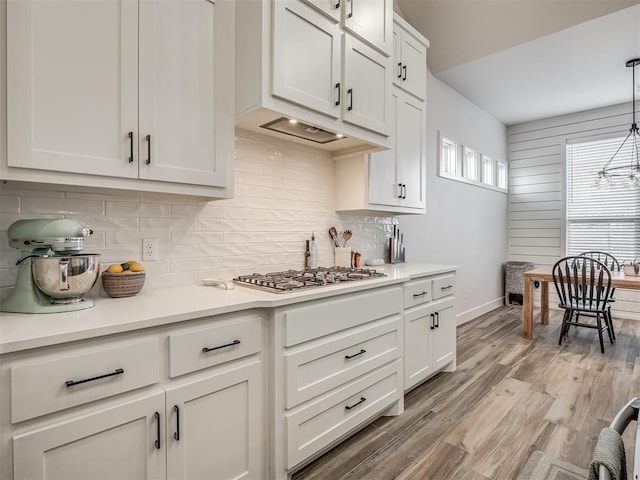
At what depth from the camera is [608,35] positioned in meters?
3.24

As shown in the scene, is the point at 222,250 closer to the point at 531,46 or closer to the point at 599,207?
the point at 531,46

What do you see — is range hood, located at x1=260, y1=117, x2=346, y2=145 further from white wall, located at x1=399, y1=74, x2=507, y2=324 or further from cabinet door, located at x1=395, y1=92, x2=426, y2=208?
white wall, located at x1=399, y1=74, x2=507, y2=324

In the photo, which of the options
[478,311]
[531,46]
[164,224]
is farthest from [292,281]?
[478,311]

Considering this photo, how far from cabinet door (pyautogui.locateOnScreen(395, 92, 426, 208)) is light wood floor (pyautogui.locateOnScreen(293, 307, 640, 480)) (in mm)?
1549

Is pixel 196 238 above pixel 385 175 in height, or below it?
below

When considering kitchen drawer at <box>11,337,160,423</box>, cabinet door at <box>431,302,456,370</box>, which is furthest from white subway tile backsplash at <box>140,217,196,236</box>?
cabinet door at <box>431,302,456,370</box>

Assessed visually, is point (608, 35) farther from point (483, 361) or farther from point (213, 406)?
point (213, 406)

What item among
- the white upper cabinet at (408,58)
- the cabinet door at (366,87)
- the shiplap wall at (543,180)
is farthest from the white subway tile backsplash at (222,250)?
the shiplap wall at (543,180)

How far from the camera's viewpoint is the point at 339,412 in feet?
6.07

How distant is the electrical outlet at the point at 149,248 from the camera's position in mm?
1764

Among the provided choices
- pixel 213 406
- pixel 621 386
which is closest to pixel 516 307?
pixel 621 386

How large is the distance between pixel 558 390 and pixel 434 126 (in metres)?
2.83

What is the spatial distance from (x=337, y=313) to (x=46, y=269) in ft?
4.04

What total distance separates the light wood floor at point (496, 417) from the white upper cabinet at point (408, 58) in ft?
7.90
